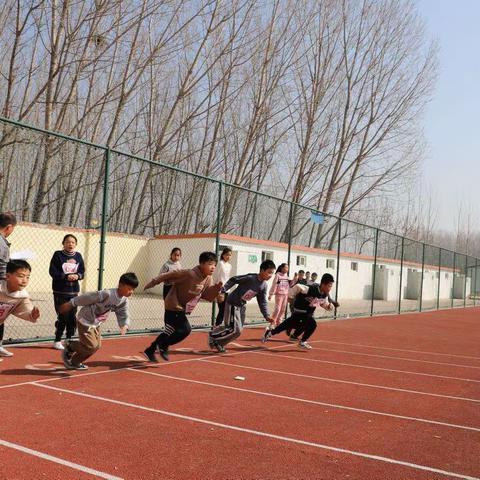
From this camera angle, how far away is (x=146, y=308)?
19.3 metres

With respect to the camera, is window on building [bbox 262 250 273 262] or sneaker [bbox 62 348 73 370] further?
window on building [bbox 262 250 273 262]

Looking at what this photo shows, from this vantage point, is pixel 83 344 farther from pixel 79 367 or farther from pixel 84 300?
pixel 84 300

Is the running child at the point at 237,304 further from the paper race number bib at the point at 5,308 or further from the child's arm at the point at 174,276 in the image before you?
the paper race number bib at the point at 5,308

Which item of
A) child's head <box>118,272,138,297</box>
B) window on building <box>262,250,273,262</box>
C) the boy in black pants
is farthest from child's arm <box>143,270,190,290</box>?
window on building <box>262,250,273,262</box>

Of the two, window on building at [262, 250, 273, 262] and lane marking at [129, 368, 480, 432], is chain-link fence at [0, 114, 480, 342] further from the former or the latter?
lane marking at [129, 368, 480, 432]

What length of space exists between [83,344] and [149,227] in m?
19.1

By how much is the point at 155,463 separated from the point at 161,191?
70.7 feet

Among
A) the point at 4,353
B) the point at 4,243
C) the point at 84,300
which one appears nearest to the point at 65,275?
the point at 4,243

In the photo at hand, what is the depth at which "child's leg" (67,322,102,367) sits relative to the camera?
21.9 feet

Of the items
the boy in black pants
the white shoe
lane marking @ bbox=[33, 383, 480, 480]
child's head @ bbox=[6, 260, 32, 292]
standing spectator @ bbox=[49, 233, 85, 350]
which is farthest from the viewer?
the boy in black pants

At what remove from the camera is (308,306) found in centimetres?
1034

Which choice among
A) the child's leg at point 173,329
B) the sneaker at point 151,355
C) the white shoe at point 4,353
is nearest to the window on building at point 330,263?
the child's leg at point 173,329

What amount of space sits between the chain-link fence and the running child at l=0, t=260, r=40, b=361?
5.63 metres

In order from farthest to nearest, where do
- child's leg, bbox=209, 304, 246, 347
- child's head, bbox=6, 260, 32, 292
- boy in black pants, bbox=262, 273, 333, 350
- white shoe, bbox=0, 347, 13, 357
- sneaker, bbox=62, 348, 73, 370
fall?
boy in black pants, bbox=262, 273, 333, 350
child's leg, bbox=209, 304, 246, 347
white shoe, bbox=0, 347, 13, 357
sneaker, bbox=62, 348, 73, 370
child's head, bbox=6, 260, 32, 292
